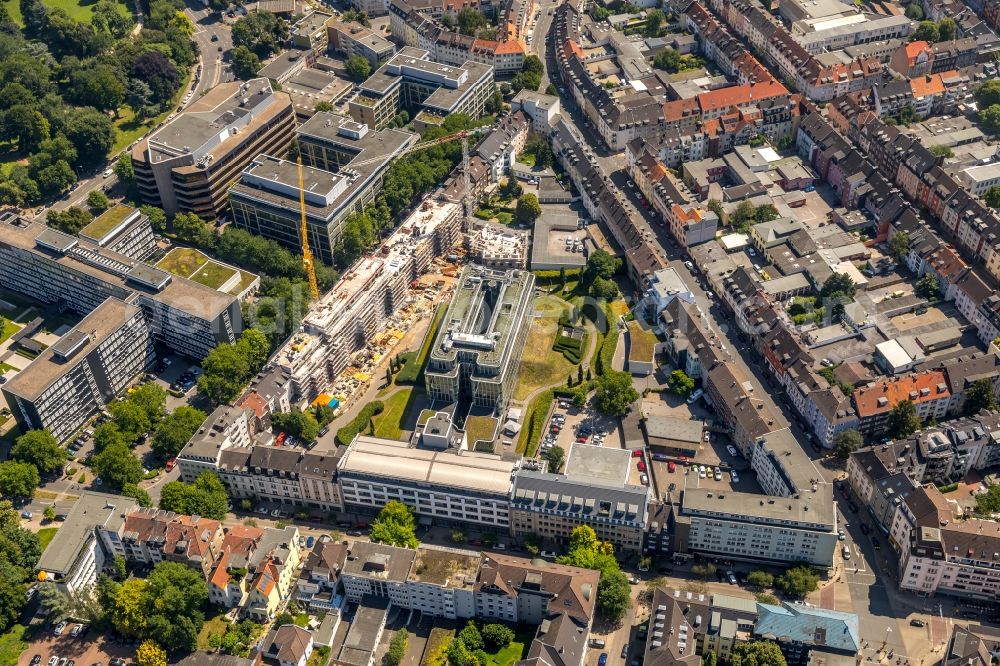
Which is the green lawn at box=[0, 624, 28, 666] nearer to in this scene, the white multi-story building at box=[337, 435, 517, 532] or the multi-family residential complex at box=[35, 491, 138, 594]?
the multi-family residential complex at box=[35, 491, 138, 594]

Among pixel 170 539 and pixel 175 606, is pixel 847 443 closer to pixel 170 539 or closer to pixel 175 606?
pixel 175 606

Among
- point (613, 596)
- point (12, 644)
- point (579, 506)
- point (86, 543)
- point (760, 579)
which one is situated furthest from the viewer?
point (579, 506)

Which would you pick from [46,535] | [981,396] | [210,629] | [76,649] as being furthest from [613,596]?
[46,535]

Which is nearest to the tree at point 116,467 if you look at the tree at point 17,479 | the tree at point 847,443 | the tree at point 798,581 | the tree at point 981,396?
the tree at point 17,479

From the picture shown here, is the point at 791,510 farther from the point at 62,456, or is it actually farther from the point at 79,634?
the point at 62,456

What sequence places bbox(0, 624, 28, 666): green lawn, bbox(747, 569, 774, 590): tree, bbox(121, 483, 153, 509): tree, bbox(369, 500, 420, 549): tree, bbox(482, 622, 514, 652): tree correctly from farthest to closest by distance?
bbox(121, 483, 153, 509): tree → bbox(369, 500, 420, 549): tree → bbox(747, 569, 774, 590): tree → bbox(0, 624, 28, 666): green lawn → bbox(482, 622, 514, 652): tree

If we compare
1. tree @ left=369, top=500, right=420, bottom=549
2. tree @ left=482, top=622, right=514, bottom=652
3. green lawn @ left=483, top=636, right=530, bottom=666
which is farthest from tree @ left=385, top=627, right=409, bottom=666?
tree @ left=369, top=500, right=420, bottom=549
